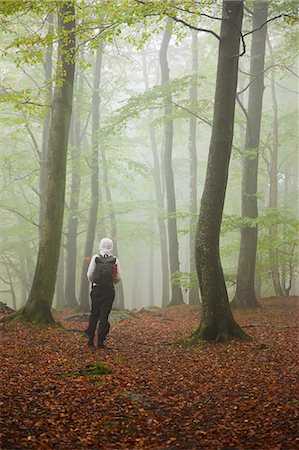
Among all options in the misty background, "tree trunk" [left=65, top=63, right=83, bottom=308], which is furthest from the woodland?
"tree trunk" [left=65, top=63, right=83, bottom=308]

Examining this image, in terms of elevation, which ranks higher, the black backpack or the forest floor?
the black backpack

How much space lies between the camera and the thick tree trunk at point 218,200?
828 centimetres

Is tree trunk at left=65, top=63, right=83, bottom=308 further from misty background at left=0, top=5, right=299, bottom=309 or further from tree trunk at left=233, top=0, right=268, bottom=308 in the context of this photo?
tree trunk at left=233, top=0, right=268, bottom=308

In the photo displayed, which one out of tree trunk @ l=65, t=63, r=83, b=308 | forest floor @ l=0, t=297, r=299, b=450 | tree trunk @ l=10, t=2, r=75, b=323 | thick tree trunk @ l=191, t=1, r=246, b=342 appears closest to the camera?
forest floor @ l=0, t=297, r=299, b=450

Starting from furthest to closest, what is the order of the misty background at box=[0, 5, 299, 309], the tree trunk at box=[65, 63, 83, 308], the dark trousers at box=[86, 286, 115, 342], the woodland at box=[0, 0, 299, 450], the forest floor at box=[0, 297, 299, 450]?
the tree trunk at box=[65, 63, 83, 308], the misty background at box=[0, 5, 299, 309], the dark trousers at box=[86, 286, 115, 342], the woodland at box=[0, 0, 299, 450], the forest floor at box=[0, 297, 299, 450]

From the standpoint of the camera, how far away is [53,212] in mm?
10023

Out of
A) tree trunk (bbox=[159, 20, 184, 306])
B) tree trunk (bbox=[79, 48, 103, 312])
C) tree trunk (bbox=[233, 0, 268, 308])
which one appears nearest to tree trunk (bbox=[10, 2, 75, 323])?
tree trunk (bbox=[79, 48, 103, 312])

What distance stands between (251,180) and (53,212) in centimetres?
744

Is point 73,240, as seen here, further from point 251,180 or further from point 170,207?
point 251,180

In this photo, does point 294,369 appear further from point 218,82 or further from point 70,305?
point 70,305

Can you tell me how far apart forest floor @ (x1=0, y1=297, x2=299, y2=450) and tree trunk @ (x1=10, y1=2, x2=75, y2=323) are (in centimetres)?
74

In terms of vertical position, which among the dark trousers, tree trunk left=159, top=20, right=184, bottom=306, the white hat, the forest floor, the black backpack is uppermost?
tree trunk left=159, top=20, right=184, bottom=306

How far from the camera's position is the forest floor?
3.84m

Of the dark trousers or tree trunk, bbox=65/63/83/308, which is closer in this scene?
the dark trousers
